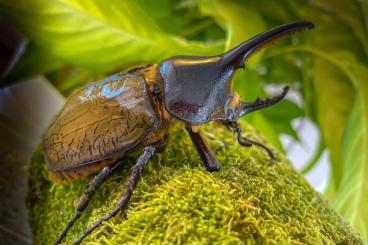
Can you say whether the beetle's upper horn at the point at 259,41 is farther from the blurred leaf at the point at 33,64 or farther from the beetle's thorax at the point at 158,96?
the blurred leaf at the point at 33,64

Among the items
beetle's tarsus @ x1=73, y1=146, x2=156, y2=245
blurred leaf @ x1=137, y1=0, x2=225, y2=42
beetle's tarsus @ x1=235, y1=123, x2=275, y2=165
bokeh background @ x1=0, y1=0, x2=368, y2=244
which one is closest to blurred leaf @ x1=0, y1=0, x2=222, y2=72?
bokeh background @ x1=0, y1=0, x2=368, y2=244

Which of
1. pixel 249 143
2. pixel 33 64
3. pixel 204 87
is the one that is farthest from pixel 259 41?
pixel 33 64

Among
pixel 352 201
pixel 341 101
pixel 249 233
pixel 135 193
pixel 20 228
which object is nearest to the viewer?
pixel 249 233

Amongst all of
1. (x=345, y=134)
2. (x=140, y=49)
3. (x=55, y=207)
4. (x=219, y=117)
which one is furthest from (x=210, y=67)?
(x=345, y=134)

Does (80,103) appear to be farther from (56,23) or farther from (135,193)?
(56,23)

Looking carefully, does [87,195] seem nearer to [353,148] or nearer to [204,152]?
[204,152]

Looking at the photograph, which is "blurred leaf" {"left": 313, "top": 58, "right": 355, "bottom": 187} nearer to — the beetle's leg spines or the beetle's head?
the beetle's head

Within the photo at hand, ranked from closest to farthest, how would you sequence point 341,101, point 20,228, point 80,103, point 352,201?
point 80,103, point 20,228, point 352,201, point 341,101
